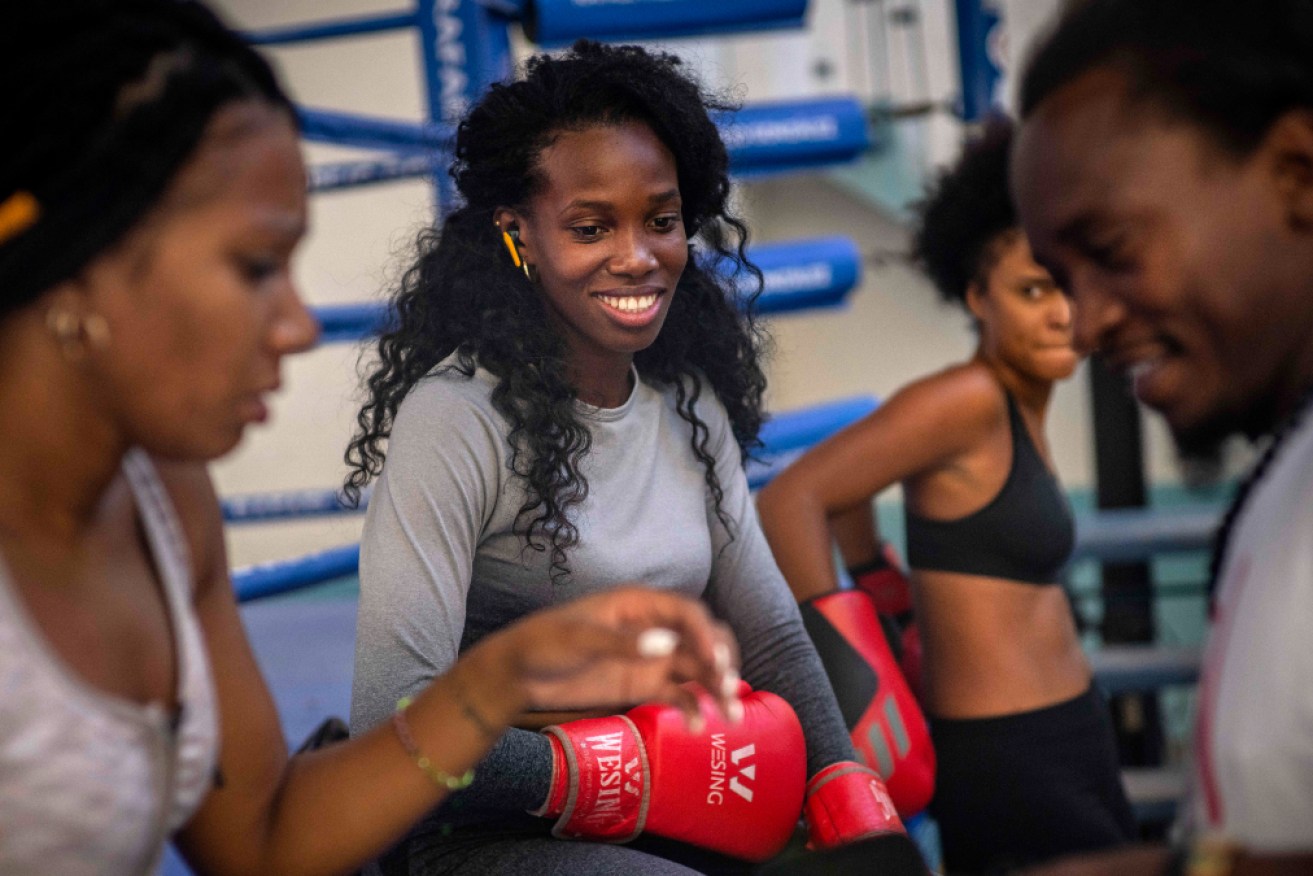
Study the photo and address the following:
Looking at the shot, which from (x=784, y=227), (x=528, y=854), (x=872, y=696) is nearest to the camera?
(x=528, y=854)

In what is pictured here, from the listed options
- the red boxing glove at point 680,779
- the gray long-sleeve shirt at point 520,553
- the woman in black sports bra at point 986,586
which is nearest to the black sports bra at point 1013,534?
the woman in black sports bra at point 986,586

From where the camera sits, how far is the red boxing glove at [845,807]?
4.08ft

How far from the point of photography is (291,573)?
1.71 metres

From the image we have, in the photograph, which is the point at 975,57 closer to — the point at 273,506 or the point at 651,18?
the point at 651,18

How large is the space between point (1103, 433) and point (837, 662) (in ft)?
6.20

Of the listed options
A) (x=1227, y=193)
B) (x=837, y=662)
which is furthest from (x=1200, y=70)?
(x=837, y=662)

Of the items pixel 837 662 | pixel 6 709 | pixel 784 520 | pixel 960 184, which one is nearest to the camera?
pixel 6 709

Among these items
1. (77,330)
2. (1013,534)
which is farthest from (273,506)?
(77,330)

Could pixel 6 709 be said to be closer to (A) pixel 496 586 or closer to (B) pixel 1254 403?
(A) pixel 496 586

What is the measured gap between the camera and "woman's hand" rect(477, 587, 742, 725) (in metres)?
0.79

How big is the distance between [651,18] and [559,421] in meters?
1.12

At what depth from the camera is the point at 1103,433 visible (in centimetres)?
312

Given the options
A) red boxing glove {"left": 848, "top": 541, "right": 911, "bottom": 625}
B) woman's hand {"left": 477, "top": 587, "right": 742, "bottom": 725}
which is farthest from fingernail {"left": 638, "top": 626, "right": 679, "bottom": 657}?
red boxing glove {"left": 848, "top": 541, "right": 911, "bottom": 625}

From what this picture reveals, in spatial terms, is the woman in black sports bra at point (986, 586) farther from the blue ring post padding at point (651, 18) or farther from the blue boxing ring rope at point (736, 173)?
the blue ring post padding at point (651, 18)
